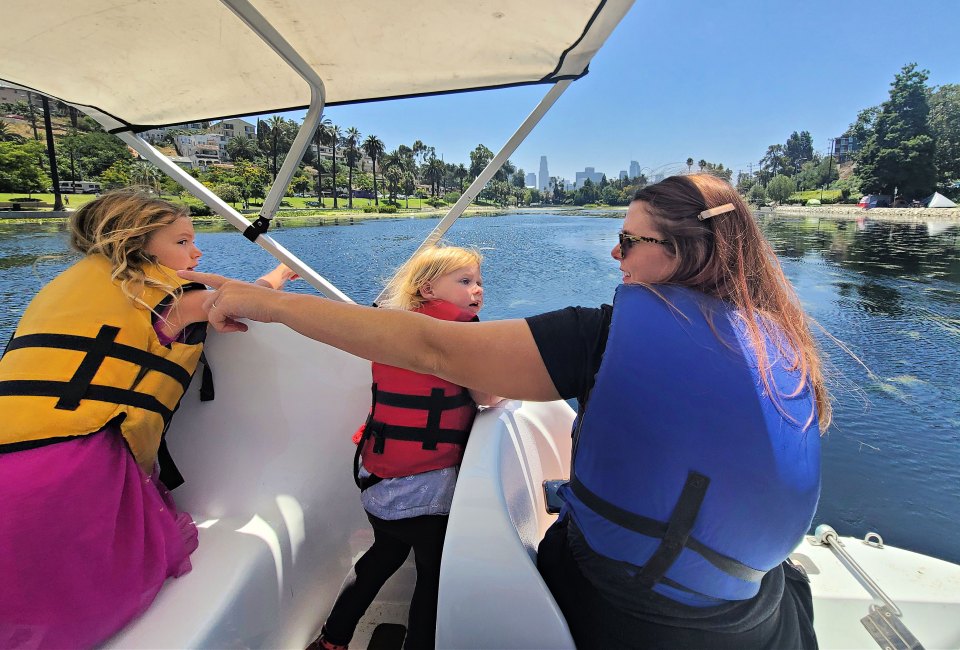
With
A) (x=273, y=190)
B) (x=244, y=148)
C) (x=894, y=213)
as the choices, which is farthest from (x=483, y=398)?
(x=894, y=213)

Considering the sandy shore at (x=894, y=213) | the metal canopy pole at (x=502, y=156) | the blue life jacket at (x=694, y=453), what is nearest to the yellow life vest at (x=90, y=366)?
the metal canopy pole at (x=502, y=156)

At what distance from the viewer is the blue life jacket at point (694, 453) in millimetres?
618

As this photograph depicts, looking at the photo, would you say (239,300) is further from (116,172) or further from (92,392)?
(116,172)

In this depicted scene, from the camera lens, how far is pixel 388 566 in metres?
1.25

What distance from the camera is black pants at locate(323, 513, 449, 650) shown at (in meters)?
1.18

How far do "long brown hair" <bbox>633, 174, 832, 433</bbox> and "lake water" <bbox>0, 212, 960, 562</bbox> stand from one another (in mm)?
318

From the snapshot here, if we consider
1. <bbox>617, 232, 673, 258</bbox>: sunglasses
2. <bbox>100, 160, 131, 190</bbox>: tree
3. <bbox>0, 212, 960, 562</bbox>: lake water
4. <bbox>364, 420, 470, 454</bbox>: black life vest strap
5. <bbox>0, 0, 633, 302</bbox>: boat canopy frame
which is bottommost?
<bbox>0, 212, 960, 562</bbox>: lake water

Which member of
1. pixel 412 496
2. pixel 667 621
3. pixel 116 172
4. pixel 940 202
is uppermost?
pixel 940 202

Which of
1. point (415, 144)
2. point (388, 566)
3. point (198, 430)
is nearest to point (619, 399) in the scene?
point (388, 566)

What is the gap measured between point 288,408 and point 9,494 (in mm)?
733

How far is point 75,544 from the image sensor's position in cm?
92

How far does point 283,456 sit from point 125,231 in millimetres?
793

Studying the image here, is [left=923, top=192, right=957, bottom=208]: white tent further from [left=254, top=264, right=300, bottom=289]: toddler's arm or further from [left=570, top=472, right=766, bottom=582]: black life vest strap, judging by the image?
[left=570, top=472, right=766, bottom=582]: black life vest strap

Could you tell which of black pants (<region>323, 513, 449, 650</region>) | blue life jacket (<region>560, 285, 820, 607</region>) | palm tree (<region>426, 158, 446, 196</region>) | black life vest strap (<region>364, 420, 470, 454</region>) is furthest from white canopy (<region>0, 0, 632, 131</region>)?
palm tree (<region>426, 158, 446, 196</region>)
